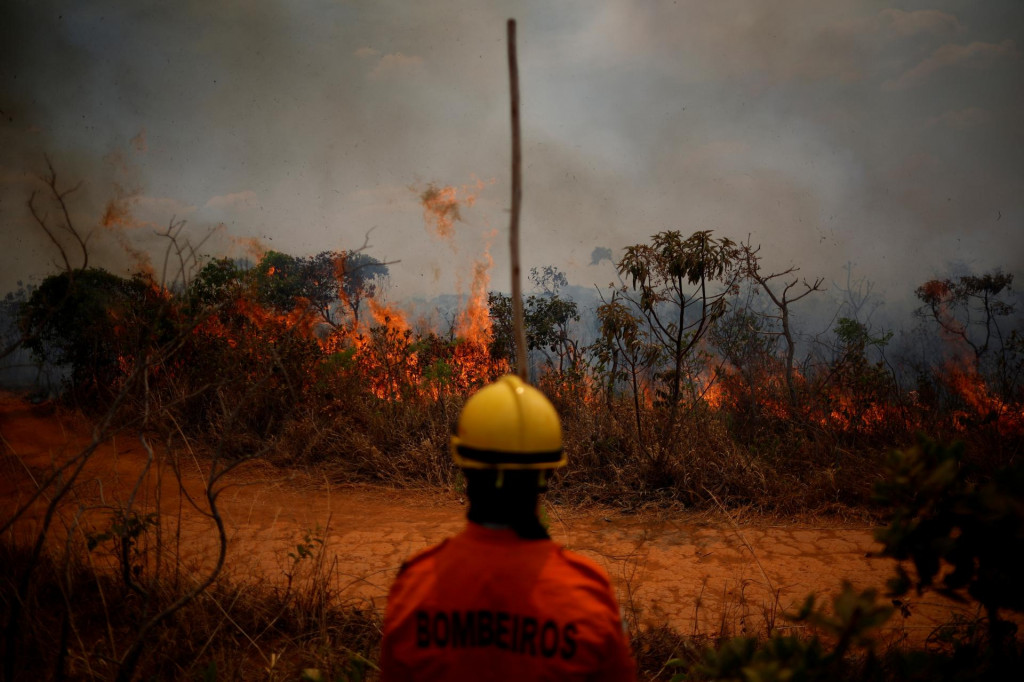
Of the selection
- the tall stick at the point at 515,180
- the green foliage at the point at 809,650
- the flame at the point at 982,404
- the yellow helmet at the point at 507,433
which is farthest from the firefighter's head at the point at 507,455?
the flame at the point at 982,404

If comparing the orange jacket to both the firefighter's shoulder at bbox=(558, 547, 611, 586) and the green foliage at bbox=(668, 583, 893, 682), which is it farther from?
the green foliage at bbox=(668, 583, 893, 682)

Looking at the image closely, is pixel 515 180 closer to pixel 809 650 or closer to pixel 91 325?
pixel 809 650

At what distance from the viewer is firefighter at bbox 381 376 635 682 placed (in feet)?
3.24

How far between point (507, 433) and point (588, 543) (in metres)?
4.04

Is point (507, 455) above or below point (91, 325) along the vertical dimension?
below

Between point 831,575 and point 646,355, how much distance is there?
2.98 metres

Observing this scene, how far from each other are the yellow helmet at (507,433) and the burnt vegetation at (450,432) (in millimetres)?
651

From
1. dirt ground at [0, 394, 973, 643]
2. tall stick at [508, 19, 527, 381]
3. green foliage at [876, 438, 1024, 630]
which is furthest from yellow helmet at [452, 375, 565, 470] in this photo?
dirt ground at [0, 394, 973, 643]

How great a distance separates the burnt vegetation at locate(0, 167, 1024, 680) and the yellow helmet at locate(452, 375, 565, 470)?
0.65 meters

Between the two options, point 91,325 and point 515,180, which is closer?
point 515,180

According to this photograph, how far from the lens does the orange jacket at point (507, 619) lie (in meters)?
0.98

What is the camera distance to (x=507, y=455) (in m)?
1.08

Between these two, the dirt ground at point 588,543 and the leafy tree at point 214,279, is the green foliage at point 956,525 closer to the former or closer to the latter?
the dirt ground at point 588,543

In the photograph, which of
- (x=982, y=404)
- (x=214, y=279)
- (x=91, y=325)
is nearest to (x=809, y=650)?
(x=982, y=404)
